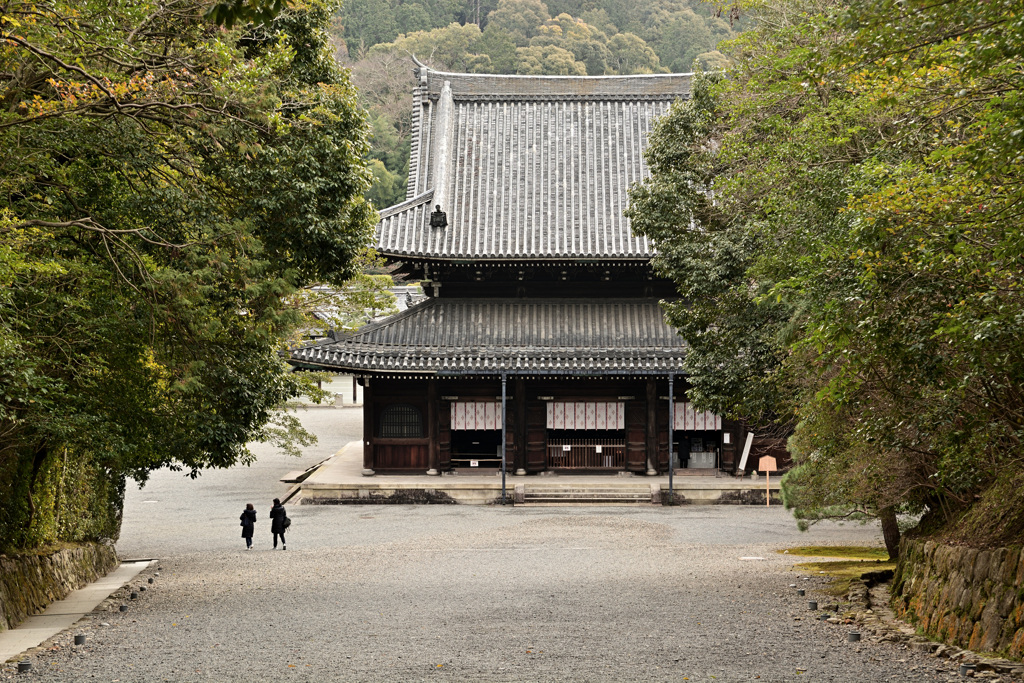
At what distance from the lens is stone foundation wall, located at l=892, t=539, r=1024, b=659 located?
30.6 feet

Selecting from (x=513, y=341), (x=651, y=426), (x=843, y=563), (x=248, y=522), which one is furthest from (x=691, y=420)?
(x=248, y=522)

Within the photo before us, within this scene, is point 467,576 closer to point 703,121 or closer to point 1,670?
point 1,670

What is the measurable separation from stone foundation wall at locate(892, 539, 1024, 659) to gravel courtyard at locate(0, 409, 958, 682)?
0.78 m

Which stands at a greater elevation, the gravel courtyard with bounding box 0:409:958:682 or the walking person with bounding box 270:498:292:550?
the walking person with bounding box 270:498:292:550

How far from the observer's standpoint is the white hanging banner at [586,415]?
2842cm

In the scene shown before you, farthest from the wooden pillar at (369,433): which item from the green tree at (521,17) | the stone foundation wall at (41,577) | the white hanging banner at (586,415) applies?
the green tree at (521,17)

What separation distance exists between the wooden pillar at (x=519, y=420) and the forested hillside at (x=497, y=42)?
132 feet

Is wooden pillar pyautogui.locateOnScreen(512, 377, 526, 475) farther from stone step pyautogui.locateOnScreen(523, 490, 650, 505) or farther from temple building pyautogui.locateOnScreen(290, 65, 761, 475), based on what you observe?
stone step pyautogui.locateOnScreen(523, 490, 650, 505)

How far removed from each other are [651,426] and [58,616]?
18.8 metres

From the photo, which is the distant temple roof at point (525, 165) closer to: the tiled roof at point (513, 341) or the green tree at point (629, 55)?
the tiled roof at point (513, 341)

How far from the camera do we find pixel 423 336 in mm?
27734

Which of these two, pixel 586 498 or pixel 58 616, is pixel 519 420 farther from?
pixel 58 616

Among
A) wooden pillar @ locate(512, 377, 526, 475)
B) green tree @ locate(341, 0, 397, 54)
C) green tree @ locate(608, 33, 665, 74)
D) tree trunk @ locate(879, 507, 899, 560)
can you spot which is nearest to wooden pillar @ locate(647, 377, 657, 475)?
wooden pillar @ locate(512, 377, 526, 475)

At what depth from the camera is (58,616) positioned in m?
12.8
